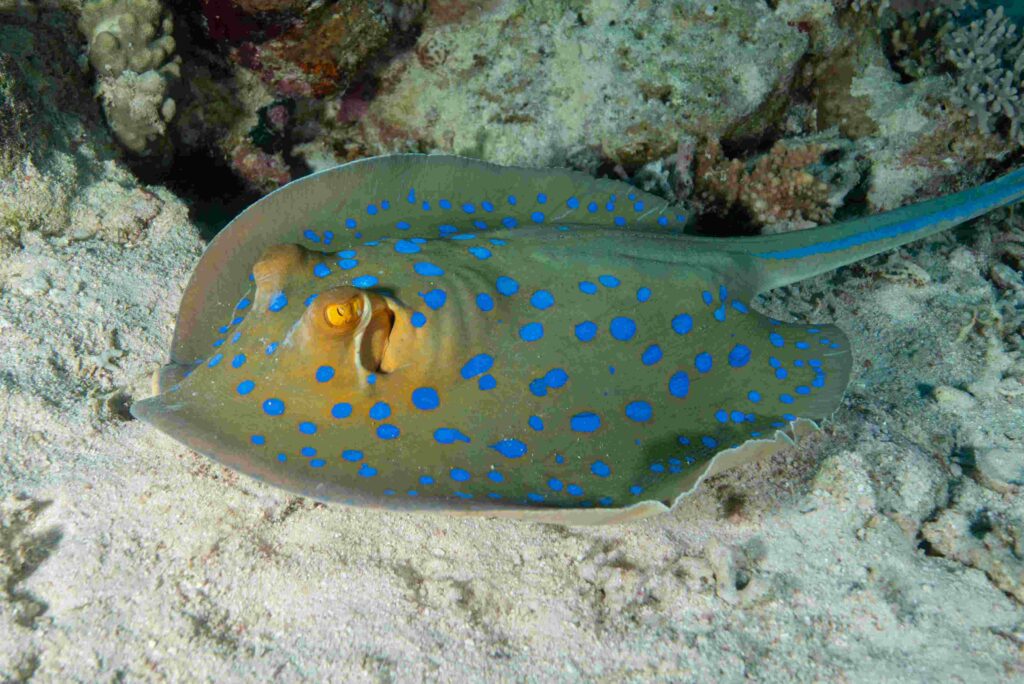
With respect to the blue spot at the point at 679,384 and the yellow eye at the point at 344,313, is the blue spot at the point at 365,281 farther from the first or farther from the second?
the blue spot at the point at 679,384

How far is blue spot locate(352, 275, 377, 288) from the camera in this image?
10.1ft

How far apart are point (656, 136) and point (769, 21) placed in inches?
58.9

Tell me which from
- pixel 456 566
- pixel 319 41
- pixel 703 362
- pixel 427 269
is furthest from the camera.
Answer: pixel 319 41

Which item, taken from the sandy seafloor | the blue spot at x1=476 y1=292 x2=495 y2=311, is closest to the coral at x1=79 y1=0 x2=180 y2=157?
the sandy seafloor

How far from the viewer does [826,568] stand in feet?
10.4

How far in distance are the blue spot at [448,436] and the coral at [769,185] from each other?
3.99m

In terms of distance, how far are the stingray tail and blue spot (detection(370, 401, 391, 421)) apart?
2.58 metres

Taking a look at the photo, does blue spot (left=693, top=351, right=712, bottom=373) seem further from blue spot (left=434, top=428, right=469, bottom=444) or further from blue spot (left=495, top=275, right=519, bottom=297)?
blue spot (left=434, top=428, right=469, bottom=444)

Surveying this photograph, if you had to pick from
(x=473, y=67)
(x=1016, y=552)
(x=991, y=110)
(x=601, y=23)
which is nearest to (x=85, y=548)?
(x=1016, y=552)

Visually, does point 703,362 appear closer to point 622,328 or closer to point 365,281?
point 622,328

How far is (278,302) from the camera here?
9.71 ft

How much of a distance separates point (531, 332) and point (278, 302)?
1.23m

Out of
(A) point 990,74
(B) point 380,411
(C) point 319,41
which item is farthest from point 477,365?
(A) point 990,74

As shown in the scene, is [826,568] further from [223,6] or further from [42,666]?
[223,6]
